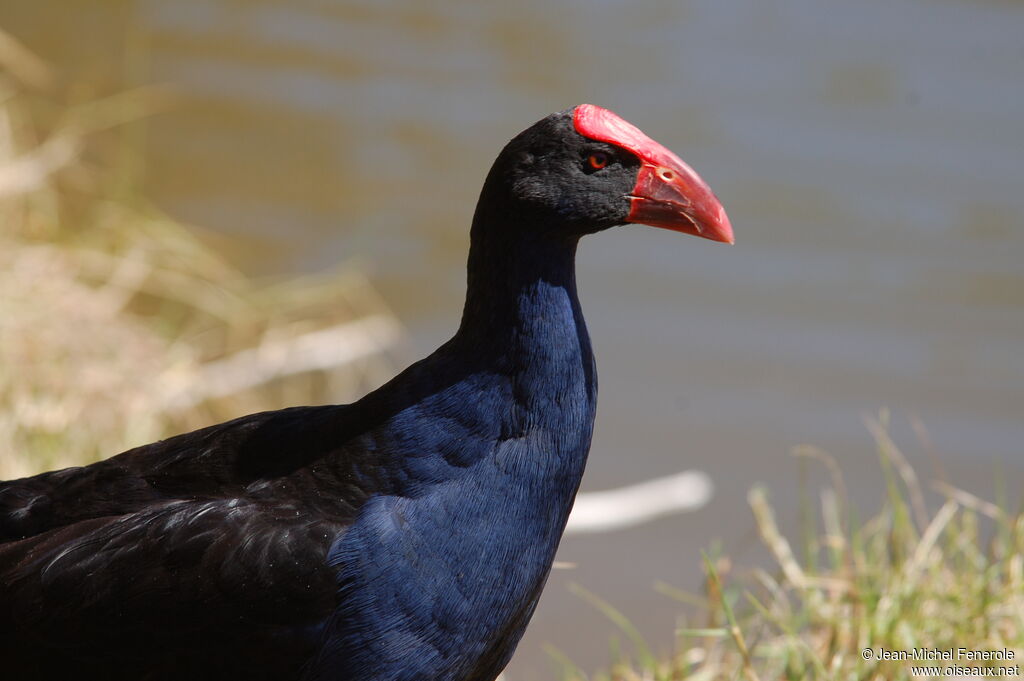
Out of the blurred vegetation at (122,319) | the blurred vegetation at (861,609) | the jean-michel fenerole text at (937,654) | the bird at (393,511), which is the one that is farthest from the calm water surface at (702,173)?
the bird at (393,511)

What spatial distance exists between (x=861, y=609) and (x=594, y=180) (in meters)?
1.24

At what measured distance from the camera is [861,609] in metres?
2.84

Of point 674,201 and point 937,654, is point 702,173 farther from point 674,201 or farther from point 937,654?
point 674,201

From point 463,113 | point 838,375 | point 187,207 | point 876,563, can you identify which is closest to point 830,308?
point 838,375

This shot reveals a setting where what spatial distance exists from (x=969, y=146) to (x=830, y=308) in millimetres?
1034

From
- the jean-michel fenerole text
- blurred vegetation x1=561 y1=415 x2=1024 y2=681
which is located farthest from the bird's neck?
the jean-michel fenerole text

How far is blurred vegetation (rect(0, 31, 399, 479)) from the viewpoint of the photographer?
3.87 m

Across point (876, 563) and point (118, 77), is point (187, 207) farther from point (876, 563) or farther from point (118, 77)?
point (876, 563)

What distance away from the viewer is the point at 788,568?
116 inches

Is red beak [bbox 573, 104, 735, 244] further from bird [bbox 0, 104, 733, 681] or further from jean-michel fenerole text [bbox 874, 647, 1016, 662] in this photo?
jean-michel fenerole text [bbox 874, 647, 1016, 662]

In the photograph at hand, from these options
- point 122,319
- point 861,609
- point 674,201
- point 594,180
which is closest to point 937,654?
point 861,609

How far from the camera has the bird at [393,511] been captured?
6.93 feet

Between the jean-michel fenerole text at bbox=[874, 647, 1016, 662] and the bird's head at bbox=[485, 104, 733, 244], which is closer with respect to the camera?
the bird's head at bbox=[485, 104, 733, 244]

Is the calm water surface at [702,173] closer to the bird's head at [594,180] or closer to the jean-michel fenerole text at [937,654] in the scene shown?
the jean-michel fenerole text at [937,654]
